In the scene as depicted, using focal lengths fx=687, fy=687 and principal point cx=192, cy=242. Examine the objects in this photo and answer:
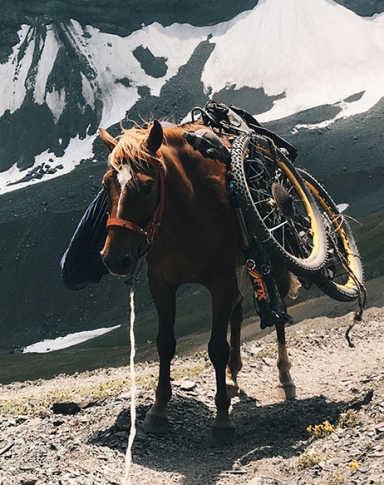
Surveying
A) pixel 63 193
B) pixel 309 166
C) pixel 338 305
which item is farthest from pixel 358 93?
pixel 338 305

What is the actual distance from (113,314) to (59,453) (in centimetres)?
9717

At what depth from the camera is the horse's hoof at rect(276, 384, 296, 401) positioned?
1421 cm

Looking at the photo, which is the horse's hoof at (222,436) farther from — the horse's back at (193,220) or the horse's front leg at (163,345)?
the horse's back at (193,220)

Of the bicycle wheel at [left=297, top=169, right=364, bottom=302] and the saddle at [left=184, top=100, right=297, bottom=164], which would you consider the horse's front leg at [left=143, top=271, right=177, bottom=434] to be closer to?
the saddle at [left=184, top=100, right=297, bottom=164]

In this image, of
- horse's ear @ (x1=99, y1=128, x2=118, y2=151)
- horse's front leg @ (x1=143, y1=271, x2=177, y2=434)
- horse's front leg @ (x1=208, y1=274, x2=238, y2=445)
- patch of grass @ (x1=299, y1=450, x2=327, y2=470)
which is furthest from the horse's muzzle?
patch of grass @ (x1=299, y1=450, x2=327, y2=470)

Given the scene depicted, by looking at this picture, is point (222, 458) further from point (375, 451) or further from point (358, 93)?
point (358, 93)

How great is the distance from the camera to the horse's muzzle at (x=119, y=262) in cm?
927

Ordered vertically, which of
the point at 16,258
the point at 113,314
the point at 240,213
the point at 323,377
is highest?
the point at 240,213

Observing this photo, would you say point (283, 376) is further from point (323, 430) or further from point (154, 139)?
point (154, 139)

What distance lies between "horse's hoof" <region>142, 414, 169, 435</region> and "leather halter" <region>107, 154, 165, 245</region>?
387 centimetres

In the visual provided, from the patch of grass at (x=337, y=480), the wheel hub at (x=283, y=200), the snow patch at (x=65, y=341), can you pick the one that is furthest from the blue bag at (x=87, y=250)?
the snow patch at (x=65, y=341)

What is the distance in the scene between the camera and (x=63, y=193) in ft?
488

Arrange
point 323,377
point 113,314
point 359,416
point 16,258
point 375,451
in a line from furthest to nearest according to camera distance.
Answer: point 16,258
point 113,314
point 323,377
point 359,416
point 375,451

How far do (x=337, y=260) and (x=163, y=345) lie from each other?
159 inches
